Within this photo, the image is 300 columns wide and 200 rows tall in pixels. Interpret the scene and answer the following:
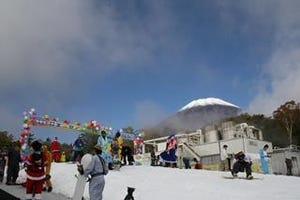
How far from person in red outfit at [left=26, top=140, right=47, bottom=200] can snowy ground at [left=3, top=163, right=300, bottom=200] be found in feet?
10.6

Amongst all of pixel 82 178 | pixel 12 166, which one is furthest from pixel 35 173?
pixel 12 166

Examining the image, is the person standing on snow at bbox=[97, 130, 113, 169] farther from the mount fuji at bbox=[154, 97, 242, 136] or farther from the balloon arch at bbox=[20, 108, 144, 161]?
the mount fuji at bbox=[154, 97, 242, 136]

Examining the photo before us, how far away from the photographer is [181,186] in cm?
1532

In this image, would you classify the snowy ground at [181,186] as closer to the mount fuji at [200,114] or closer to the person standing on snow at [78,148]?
the person standing on snow at [78,148]

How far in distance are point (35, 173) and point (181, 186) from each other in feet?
21.9

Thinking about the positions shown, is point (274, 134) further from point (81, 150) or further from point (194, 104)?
point (81, 150)

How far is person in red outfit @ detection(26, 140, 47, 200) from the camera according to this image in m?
10.2

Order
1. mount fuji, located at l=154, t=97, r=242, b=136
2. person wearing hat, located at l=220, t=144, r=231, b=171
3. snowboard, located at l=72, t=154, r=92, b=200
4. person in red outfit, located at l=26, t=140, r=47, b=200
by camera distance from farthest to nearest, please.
→ mount fuji, located at l=154, t=97, r=242, b=136 < person wearing hat, located at l=220, t=144, r=231, b=171 < person in red outfit, located at l=26, t=140, r=47, b=200 < snowboard, located at l=72, t=154, r=92, b=200

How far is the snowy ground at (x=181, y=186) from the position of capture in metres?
13.6

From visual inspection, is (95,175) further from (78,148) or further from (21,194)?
(78,148)

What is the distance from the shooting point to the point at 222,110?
66.8m

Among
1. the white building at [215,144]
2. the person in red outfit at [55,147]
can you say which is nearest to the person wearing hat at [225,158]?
the person in red outfit at [55,147]

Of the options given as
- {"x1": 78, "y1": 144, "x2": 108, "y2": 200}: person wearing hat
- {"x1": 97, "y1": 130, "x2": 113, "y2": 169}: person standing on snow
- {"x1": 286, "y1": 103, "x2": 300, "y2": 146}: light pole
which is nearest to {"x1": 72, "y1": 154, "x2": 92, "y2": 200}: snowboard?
{"x1": 78, "y1": 144, "x2": 108, "y2": 200}: person wearing hat

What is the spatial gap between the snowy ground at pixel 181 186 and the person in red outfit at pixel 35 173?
322 cm
